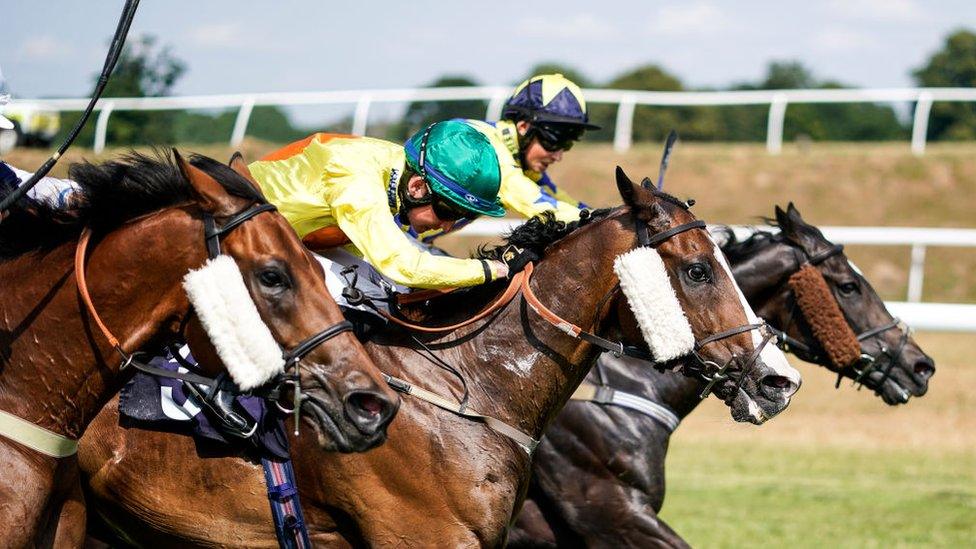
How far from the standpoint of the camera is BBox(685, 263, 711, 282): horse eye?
4.18 meters

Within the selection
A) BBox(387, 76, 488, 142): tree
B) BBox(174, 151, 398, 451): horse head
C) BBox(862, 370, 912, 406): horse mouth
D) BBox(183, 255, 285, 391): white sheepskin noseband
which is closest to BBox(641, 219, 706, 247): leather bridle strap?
BBox(174, 151, 398, 451): horse head

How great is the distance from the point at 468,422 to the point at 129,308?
129cm

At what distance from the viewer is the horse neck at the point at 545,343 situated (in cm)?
430

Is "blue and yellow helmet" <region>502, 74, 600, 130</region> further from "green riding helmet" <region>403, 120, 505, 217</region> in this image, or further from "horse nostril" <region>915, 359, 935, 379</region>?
"horse nostril" <region>915, 359, 935, 379</region>

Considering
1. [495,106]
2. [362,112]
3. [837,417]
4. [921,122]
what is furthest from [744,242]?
[921,122]

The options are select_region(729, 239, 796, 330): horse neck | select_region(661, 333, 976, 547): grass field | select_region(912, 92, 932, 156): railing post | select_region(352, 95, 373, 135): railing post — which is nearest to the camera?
select_region(729, 239, 796, 330): horse neck

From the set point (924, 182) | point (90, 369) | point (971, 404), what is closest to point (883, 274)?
point (924, 182)

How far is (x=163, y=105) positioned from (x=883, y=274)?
9.69 metres

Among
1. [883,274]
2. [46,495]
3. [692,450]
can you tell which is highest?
[46,495]

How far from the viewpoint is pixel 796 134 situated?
19.8m

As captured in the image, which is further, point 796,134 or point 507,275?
point 796,134

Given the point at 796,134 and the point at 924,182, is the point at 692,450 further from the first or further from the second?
the point at 796,134

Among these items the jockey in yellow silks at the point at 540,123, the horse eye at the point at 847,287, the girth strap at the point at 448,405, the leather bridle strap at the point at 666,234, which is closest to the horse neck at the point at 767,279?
the horse eye at the point at 847,287

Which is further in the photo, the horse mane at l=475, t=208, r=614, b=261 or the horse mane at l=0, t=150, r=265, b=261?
the horse mane at l=475, t=208, r=614, b=261
